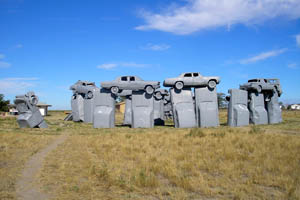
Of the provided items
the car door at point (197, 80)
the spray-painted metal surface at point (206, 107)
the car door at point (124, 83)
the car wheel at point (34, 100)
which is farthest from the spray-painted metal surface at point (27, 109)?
the spray-painted metal surface at point (206, 107)

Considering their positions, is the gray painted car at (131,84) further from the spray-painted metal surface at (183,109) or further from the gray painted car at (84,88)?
the gray painted car at (84,88)

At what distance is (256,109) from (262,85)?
1.95m

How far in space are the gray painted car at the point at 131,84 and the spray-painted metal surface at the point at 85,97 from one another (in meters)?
5.79

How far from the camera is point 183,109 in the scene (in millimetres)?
18562

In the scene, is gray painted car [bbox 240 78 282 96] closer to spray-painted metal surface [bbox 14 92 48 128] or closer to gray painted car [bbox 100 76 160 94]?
gray painted car [bbox 100 76 160 94]

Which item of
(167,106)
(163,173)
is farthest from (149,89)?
(167,106)

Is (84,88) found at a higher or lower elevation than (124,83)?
higher

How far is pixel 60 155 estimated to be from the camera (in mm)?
8891

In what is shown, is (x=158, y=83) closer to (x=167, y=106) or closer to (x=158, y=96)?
(x=158, y=96)

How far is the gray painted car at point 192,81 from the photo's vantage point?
18.4 metres

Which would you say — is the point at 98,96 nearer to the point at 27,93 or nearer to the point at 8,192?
the point at 27,93

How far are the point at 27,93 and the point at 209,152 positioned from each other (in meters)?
14.7

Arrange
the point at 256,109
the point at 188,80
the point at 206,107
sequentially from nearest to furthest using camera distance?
the point at 188,80, the point at 206,107, the point at 256,109

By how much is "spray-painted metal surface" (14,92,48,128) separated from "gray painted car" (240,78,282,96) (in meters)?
15.8
